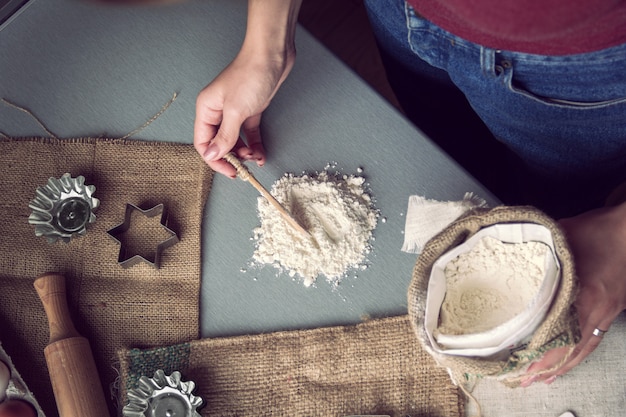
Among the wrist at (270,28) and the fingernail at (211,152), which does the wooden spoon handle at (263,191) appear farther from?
the wrist at (270,28)

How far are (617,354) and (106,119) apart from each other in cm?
89

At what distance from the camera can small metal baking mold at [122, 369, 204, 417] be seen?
85 centimetres

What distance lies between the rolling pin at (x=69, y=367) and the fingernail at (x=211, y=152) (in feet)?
1.03

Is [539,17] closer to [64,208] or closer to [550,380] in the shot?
[550,380]

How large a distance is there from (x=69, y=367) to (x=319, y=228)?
430 mm

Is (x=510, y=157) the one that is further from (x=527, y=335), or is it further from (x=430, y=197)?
(x=527, y=335)

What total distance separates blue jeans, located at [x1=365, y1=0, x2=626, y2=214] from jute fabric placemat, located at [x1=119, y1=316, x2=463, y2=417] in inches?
13.6

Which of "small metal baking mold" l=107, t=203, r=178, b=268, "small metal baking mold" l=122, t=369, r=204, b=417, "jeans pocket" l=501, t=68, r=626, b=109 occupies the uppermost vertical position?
"jeans pocket" l=501, t=68, r=626, b=109

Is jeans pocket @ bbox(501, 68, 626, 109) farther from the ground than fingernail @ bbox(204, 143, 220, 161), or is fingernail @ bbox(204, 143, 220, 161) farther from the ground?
jeans pocket @ bbox(501, 68, 626, 109)

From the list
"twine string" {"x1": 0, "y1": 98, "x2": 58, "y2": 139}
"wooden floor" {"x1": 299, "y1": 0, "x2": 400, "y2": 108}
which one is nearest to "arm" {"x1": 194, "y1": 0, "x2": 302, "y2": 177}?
"twine string" {"x1": 0, "y1": 98, "x2": 58, "y2": 139}

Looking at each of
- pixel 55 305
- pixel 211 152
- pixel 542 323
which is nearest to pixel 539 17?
pixel 542 323

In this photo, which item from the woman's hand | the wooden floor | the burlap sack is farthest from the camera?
the wooden floor

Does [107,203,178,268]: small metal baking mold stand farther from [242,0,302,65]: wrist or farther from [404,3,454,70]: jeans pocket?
[404,3,454,70]: jeans pocket

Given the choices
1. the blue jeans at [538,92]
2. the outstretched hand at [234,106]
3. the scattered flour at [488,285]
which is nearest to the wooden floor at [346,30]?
the blue jeans at [538,92]
